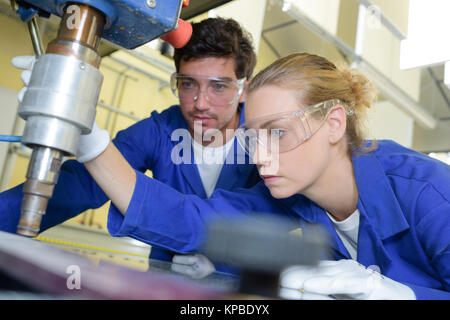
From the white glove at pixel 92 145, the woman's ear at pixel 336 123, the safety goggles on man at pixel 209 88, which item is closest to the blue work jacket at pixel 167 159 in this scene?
the safety goggles on man at pixel 209 88

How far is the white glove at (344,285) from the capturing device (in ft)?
1.75

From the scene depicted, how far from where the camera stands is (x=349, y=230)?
92cm

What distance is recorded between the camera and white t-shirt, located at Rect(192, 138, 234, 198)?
1.29 meters

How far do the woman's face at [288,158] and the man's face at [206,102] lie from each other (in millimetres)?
355

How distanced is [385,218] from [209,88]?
0.70 m

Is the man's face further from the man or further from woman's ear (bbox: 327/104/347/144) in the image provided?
woman's ear (bbox: 327/104/347/144)

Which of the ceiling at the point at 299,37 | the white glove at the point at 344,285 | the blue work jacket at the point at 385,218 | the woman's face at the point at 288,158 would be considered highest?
the ceiling at the point at 299,37

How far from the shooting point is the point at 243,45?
1403 millimetres

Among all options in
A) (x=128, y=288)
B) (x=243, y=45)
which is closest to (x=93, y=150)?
(x=128, y=288)

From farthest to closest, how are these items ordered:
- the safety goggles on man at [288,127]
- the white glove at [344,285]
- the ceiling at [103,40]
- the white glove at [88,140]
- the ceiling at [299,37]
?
the ceiling at [299,37] → the ceiling at [103,40] → the safety goggles on man at [288,127] → the white glove at [88,140] → the white glove at [344,285]

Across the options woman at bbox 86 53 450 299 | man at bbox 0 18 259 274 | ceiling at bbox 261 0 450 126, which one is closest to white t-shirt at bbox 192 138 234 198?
man at bbox 0 18 259 274

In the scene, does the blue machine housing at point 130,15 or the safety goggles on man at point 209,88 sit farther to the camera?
the safety goggles on man at point 209,88

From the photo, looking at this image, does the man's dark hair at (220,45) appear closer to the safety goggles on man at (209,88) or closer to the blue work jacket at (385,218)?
the safety goggles on man at (209,88)

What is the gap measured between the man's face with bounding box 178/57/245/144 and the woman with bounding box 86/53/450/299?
30cm
